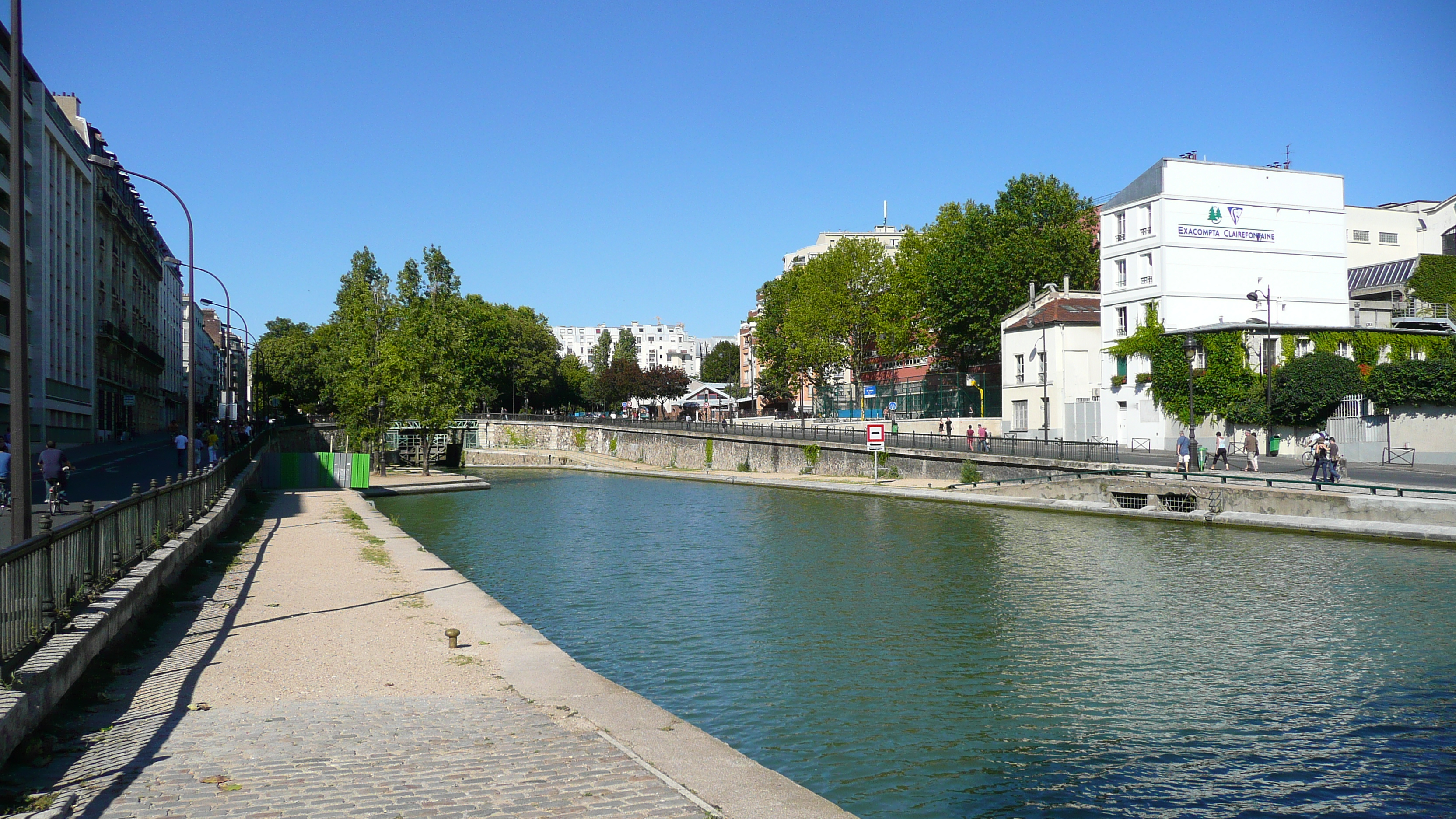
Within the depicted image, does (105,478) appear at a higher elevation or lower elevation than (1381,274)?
lower

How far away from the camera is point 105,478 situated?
1224 inches

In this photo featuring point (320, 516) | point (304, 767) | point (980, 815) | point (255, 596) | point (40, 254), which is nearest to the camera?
point (304, 767)

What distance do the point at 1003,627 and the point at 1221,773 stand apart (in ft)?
22.0

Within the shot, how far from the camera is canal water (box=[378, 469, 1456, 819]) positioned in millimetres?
9234

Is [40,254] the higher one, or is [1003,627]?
[40,254]

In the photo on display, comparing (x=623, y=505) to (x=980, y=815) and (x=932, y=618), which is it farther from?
(x=980, y=815)

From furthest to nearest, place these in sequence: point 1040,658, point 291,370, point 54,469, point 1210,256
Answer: point 291,370 < point 1210,256 < point 54,469 < point 1040,658

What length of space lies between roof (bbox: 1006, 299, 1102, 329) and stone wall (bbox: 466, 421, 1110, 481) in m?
11.3

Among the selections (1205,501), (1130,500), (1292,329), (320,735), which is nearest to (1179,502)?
(1205,501)

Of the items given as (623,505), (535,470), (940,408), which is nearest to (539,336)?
(535,470)

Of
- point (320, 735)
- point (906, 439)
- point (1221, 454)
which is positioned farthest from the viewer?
point (906, 439)

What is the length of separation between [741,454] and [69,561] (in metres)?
53.0

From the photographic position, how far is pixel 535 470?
7369 cm

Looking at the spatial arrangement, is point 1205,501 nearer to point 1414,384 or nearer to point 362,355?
point 1414,384
